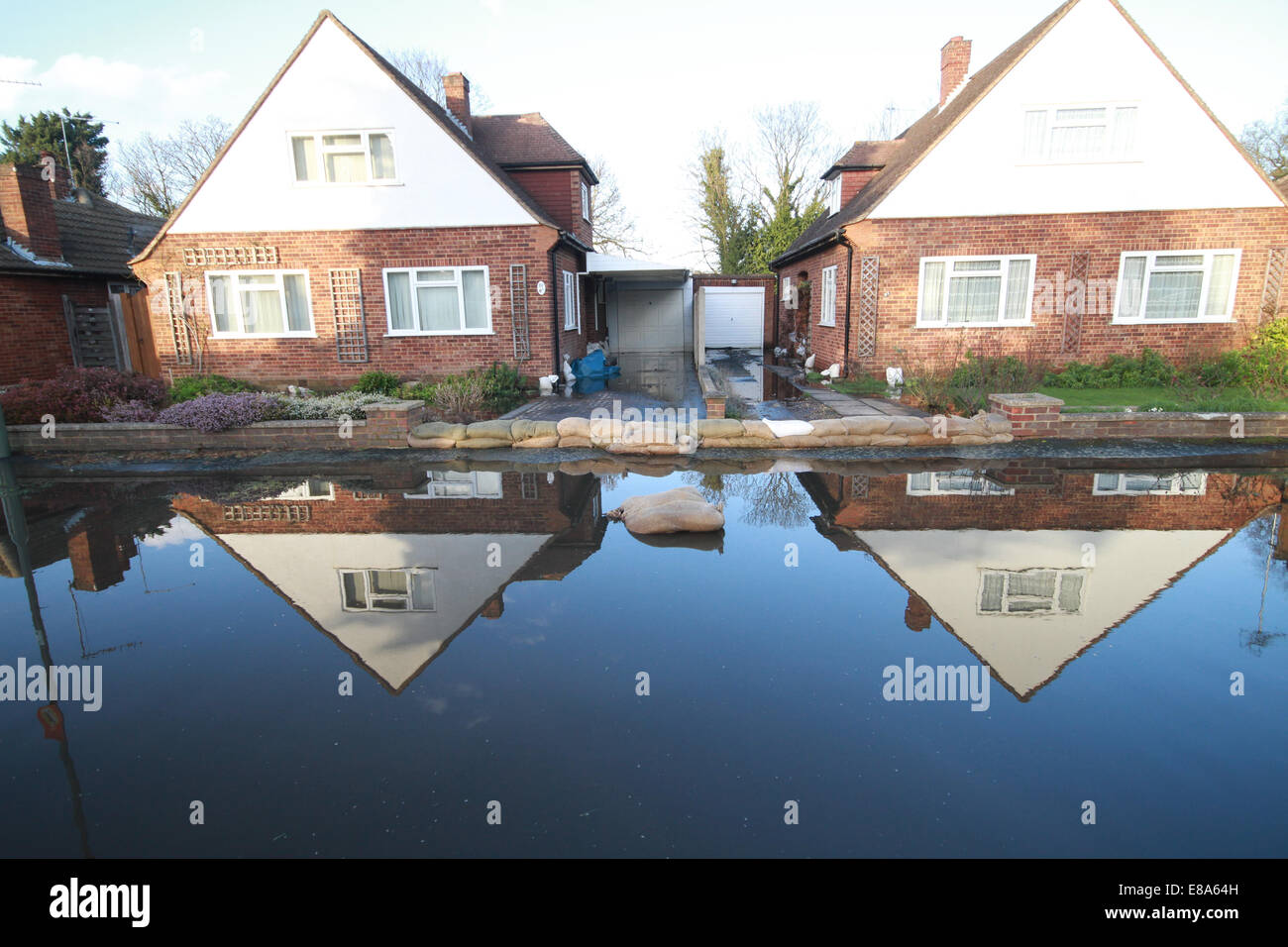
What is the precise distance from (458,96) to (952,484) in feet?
53.9

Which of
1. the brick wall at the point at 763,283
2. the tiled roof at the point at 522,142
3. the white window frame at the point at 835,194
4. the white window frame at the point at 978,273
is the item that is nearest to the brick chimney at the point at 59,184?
the tiled roof at the point at 522,142

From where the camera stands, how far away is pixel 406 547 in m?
6.21

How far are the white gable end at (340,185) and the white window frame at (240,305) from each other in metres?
0.89

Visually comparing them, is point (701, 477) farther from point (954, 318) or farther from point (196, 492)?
point (954, 318)

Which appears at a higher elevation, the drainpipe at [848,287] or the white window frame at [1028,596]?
the drainpipe at [848,287]

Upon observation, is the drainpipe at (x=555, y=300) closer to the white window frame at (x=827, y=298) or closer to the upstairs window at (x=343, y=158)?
the upstairs window at (x=343, y=158)

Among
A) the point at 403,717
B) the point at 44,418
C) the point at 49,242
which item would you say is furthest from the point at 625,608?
the point at 49,242

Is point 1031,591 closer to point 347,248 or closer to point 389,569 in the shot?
point 389,569

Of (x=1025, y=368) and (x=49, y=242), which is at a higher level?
(x=49, y=242)

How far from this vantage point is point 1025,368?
1390cm

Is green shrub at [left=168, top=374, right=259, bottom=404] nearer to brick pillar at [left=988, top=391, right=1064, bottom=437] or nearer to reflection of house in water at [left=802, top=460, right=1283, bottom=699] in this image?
reflection of house in water at [left=802, top=460, right=1283, bottom=699]

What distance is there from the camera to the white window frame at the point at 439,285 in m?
14.8

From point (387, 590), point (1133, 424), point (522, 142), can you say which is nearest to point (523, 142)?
point (522, 142)

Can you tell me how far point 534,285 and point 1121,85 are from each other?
12299 millimetres
